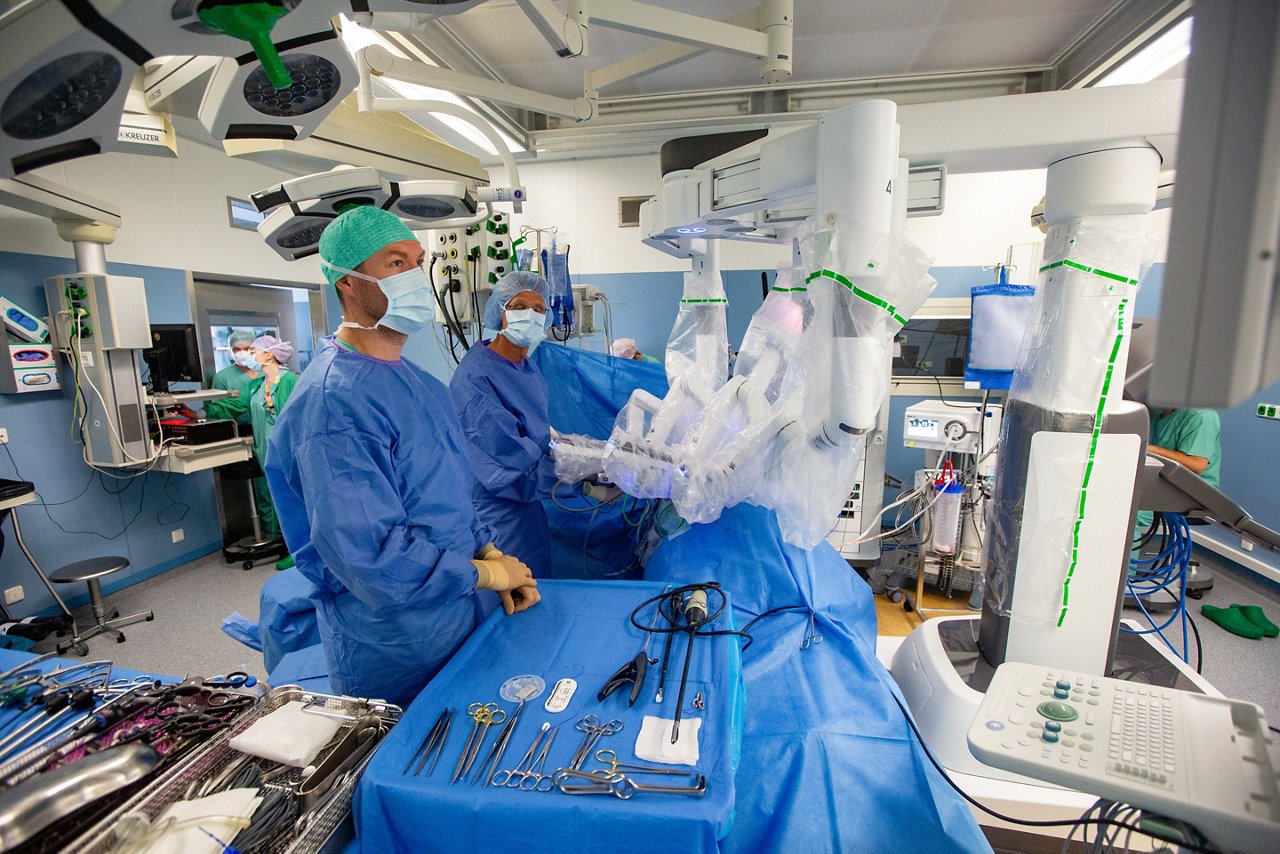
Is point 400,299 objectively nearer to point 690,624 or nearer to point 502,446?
point 502,446

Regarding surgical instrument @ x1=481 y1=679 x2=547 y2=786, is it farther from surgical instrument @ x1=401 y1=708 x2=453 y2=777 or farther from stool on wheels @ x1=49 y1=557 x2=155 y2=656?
stool on wheels @ x1=49 y1=557 x2=155 y2=656

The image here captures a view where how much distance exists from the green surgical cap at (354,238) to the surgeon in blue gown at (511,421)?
73 centimetres

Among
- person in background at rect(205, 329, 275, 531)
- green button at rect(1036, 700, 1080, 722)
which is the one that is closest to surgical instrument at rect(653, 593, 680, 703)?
green button at rect(1036, 700, 1080, 722)

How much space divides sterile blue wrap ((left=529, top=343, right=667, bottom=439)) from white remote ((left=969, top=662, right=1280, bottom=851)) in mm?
1935

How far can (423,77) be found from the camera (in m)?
1.93

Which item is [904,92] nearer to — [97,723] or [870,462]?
[870,462]

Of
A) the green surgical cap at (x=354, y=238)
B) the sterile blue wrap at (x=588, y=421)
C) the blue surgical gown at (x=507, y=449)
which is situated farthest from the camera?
the sterile blue wrap at (x=588, y=421)

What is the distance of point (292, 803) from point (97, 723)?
44 centimetres

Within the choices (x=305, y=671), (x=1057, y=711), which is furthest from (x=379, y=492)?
(x=1057, y=711)

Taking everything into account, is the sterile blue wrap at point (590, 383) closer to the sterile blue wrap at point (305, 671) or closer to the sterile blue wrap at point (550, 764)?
the sterile blue wrap at point (305, 671)

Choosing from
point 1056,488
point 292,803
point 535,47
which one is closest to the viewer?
point 292,803

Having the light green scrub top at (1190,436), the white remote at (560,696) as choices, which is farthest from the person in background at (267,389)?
the light green scrub top at (1190,436)

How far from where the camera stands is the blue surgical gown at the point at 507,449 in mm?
2154

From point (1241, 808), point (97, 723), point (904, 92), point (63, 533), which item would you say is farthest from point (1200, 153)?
point (63, 533)
